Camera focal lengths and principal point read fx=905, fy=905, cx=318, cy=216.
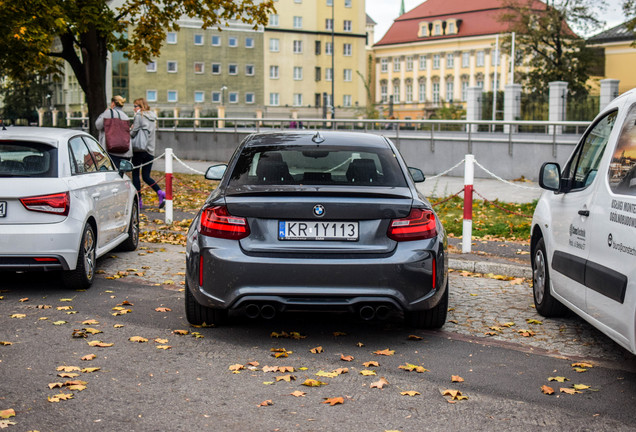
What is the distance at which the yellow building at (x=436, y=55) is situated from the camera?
104000 mm

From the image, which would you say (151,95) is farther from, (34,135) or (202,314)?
(202,314)

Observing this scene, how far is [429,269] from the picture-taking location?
6234mm

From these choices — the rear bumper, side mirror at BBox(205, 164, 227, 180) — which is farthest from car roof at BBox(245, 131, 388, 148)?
the rear bumper

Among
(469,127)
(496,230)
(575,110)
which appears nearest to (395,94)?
(575,110)

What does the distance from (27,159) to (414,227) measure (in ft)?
13.1

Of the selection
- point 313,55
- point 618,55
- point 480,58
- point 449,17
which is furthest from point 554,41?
point 313,55

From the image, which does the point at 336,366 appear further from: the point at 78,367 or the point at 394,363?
the point at 78,367

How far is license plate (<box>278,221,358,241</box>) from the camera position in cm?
611

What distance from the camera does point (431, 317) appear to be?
678 centimetres

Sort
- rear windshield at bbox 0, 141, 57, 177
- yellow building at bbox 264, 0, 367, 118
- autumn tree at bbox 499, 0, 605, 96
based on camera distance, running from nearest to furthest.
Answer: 1. rear windshield at bbox 0, 141, 57, 177
2. autumn tree at bbox 499, 0, 605, 96
3. yellow building at bbox 264, 0, 367, 118

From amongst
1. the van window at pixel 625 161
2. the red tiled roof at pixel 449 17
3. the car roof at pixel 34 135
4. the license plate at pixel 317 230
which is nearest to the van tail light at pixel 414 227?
the license plate at pixel 317 230

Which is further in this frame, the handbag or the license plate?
the handbag

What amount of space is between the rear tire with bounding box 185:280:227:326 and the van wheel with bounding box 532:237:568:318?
8.53 ft

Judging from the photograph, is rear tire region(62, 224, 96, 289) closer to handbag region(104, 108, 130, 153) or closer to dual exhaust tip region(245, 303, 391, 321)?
dual exhaust tip region(245, 303, 391, 321)
